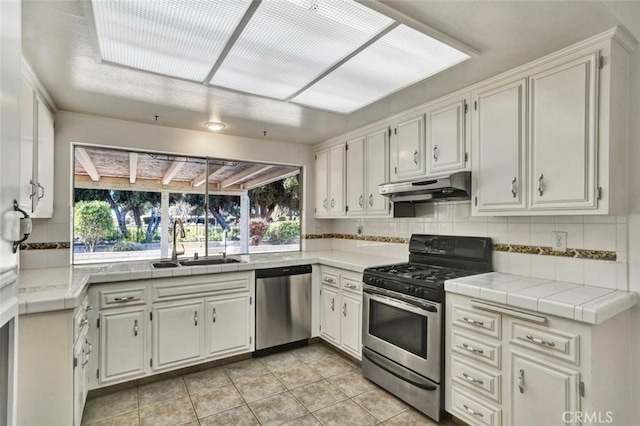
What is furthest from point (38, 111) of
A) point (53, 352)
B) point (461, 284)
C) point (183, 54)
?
point (461, 284)

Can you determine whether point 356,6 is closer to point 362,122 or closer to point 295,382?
point 362,122

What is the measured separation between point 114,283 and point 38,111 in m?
1.33

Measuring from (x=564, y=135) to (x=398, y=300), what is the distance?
58.8 inches

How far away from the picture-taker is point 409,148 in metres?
2.89

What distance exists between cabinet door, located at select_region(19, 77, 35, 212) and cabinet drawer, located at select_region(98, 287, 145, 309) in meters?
0.79

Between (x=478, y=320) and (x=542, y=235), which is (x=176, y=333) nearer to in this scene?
(x=478, y=320)

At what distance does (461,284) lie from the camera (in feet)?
6.91

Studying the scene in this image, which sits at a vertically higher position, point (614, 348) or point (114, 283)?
point (114, 283)

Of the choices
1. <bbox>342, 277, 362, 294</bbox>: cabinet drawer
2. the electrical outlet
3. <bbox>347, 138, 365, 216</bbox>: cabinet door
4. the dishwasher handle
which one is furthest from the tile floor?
<bbox>347, 138, 365, 216</bbox>: cabinet door

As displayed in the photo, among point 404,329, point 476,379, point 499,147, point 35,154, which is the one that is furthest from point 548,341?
point 35,154

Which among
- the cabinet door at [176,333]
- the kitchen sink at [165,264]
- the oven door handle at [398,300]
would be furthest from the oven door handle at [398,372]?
the kitchen sink at [165,264]

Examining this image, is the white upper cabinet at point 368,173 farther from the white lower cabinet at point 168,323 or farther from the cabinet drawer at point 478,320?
the white lower cabinet at point 168,323

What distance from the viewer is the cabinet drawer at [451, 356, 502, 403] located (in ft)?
6.31

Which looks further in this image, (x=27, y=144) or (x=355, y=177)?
(x=355, y=177)
